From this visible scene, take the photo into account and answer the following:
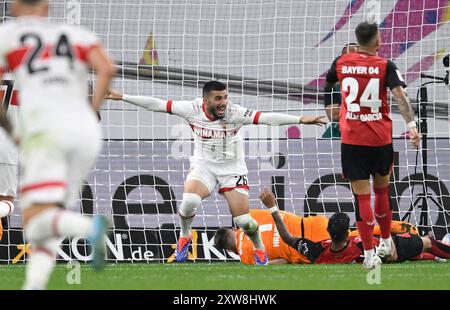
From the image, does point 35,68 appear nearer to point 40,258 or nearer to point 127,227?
point 40,258

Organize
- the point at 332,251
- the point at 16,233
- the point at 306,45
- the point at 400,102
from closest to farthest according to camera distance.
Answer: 1. the point at 400,102
2. the point at 332,251
3. the point at 16,233
4. the point at 306,45

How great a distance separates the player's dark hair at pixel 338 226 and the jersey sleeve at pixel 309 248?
33 centimetres

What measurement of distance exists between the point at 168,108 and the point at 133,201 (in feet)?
7.07

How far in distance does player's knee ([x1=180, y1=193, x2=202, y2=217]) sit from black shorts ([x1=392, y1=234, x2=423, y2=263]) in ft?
7.00

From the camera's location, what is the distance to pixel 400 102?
9.32 metres

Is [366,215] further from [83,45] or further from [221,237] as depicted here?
[83,45]

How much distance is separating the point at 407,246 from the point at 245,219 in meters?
1.73

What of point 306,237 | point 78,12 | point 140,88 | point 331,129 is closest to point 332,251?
point 306,237

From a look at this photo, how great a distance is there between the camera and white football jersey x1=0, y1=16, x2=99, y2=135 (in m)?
5.53

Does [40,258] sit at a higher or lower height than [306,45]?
lower

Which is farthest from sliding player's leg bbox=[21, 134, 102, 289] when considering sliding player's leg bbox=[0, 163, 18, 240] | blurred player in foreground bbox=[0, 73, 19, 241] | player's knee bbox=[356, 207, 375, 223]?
sliding player's leg bbox=[0, 163, 18, 240]

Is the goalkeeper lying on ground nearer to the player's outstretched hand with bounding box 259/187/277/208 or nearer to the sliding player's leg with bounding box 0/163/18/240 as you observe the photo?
the player's outstretched hand with bounding box 259/187/277/208

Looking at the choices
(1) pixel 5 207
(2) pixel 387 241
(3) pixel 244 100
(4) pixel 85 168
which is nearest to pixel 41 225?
(4) pixel 85 168

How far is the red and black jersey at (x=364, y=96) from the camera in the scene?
9469mm
